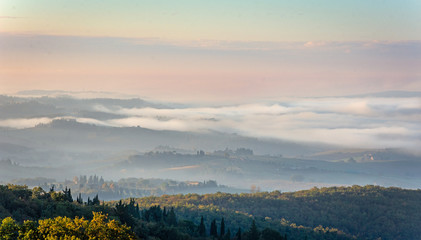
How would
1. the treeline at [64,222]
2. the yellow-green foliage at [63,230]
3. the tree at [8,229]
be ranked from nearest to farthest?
the yellow-green foliage at [63,230] → the tree at [8,229] → the treeline at [64,222]

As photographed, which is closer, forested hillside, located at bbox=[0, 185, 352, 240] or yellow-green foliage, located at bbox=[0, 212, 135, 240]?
yellow-green foliage, located at bbox=[0, 212, 135, 240]

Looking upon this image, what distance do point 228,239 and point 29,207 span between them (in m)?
53.5

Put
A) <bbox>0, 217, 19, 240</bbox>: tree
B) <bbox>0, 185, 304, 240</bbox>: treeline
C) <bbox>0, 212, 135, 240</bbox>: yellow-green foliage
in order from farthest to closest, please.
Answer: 1. <bbox>0, 185, 304, 240</bbox>: treeline
2. <bbox>0, 217, 19, 240</bbox>: tree
3. <bbox>0, 212, 135, 240</bbox>: yellow-green foliage

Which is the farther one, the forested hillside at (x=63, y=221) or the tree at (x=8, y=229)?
the forested hillside at (x=63, y=221)

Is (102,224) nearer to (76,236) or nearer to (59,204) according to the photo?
(76,236)

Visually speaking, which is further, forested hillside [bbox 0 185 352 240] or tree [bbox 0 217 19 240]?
forested hillside [bbox 0 185 352 240]

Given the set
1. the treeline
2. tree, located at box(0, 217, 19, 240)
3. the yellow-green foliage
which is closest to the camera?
the yellow-green foliage

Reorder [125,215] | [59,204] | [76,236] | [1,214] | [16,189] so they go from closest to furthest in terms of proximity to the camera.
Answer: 1. [76,236]
2. [1,214]
3. [59,204]
4. [125,215]
5. [16,189]

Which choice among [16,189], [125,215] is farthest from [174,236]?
[16,189]

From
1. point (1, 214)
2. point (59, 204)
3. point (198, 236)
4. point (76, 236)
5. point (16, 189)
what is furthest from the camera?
point (198, 236)

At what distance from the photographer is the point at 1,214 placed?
13750 centimetres

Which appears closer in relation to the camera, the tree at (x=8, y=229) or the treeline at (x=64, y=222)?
the tree at (x=8, y=229)

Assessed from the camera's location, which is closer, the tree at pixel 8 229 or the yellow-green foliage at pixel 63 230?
the yellow-green foliage at pixel 63 230

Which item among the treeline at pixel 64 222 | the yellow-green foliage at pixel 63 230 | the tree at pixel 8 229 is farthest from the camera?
the treeline at pixel 64 222
